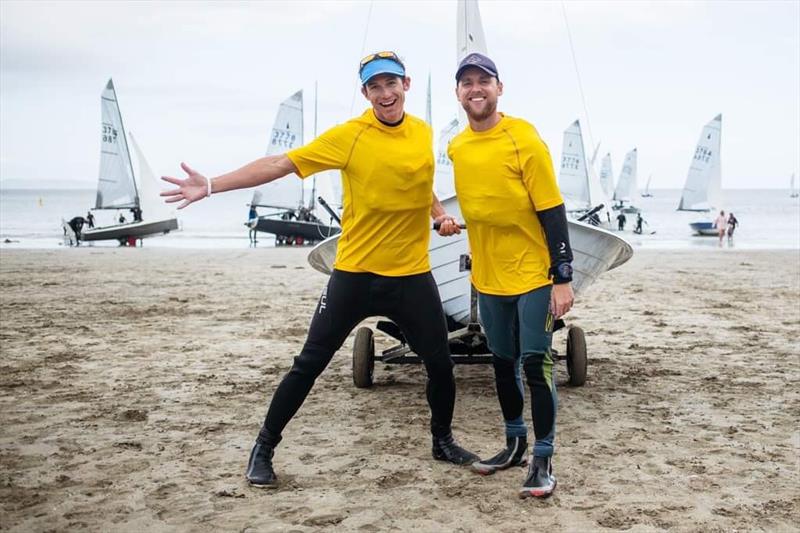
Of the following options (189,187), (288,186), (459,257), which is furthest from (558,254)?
(288,186)

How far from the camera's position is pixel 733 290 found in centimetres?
1189

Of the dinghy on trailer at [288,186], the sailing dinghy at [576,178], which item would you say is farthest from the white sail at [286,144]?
the sailing dinghy at [576,178]

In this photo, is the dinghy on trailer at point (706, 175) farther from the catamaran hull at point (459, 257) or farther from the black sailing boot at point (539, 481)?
the black sailing boot at point (539, 481)

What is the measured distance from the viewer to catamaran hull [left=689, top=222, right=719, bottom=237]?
117 feet

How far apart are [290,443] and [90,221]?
96.1ft

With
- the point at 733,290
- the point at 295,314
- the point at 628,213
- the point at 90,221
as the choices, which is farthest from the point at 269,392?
the point at 628,213

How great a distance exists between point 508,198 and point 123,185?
28.0 meters

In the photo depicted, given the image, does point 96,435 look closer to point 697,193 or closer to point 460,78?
point 460,78

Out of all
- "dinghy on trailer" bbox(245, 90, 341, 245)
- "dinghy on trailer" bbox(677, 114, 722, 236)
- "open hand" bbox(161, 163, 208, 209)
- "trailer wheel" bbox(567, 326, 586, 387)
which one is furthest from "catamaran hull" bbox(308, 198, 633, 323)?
"dinghy on trailer" bbox(677, 114, 722, 236)

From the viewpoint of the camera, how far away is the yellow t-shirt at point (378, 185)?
345 cm

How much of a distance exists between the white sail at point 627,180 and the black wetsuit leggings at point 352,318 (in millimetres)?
61852

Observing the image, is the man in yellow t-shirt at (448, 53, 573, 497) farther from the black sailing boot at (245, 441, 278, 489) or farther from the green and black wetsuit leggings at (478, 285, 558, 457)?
the black sailing boot at (245, 441, 278, 489)

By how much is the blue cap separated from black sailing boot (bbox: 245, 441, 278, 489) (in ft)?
5.62

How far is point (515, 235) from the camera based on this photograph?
3.38m
